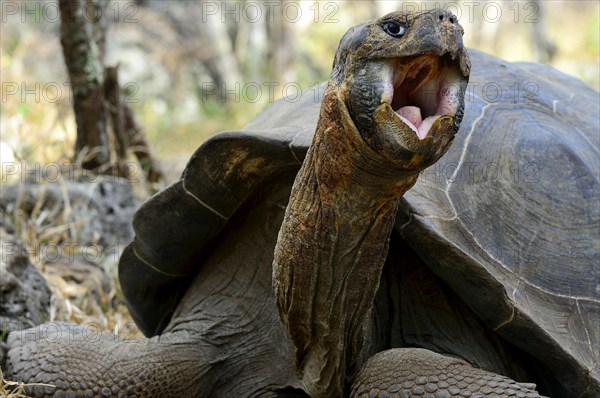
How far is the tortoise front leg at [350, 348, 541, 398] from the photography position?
2.55 metres

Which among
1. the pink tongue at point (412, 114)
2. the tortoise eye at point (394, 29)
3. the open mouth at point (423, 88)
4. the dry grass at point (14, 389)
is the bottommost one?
the dry grass at point (14, 389)

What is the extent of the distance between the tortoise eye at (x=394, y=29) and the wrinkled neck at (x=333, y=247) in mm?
195

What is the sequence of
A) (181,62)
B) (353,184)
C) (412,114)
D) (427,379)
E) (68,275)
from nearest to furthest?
(412,114)
(353,184)
(427,379)
(68,275)
(181,62)

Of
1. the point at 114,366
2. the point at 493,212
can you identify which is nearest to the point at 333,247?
the point at 493,212

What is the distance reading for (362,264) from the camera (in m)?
2.41

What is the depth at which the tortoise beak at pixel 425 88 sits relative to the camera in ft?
6.48

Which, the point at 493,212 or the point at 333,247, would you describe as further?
→ the point at 493,212

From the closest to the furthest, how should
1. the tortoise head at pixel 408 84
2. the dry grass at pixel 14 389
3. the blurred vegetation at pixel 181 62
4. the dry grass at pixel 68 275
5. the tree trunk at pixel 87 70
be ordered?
the tortoise head at pixel 408 84
the dry grass at pixel 14 389
the dry grass at pixel 68 275
the tree trunk at pixel 87 70
the blurred vegetation at pixel 181 62

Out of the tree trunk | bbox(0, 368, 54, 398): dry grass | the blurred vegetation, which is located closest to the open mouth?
bbox(0, 368, 54, 398): dry grass

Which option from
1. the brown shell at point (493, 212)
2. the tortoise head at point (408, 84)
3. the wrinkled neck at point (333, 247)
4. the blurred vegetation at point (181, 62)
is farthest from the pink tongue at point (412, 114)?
the blurred vegetation at point (181, 62)

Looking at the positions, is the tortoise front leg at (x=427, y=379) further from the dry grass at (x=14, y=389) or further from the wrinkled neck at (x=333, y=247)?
the dry grass at (x=14, y=389)

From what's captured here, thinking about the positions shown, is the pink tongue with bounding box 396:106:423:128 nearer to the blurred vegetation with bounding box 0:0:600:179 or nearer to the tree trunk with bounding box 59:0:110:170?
the tree trunk with bounding box 59:0:110:170

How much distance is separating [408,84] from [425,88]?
4 cm

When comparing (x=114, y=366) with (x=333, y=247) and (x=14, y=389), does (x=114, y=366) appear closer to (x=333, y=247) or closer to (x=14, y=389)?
(x=14, y=389)
